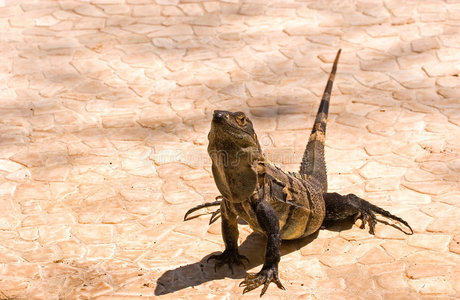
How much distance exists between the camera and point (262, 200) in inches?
176

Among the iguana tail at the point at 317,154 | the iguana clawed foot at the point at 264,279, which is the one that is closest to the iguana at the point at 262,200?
the iguana clawed foot at the point at 264,279

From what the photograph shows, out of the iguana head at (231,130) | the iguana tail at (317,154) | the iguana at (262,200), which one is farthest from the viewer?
the iguana tail at (317,154)

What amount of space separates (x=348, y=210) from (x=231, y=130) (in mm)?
1461

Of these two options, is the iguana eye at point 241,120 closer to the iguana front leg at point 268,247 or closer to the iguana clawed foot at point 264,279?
the iguana front leg at point 268,247

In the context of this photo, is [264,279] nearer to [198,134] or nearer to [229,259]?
[229,259]

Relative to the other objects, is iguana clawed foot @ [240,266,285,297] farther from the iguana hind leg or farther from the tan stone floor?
the iguana hind leg

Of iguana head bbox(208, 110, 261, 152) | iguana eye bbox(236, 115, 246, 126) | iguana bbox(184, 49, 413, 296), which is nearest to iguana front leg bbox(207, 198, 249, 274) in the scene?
iguana bbox(184, 49, 413, 296)

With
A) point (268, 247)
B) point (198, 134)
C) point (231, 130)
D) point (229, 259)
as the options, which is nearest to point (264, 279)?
point (268, 247)

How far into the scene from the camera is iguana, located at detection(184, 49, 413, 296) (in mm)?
4254

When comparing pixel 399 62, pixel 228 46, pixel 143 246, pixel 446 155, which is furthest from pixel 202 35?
pixel 143 246

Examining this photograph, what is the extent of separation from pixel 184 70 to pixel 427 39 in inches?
122

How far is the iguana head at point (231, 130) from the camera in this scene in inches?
163

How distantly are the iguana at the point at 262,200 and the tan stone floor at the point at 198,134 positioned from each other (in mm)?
141

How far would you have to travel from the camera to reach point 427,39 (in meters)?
8.54
